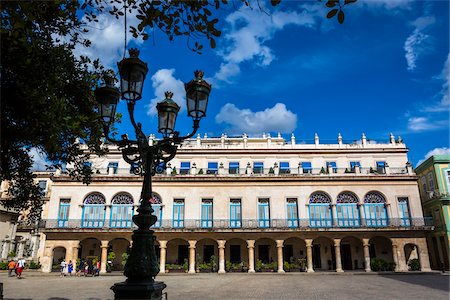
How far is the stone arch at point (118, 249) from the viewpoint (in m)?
30.2

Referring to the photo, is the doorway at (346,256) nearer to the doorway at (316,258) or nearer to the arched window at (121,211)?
the doorway at (316,258)

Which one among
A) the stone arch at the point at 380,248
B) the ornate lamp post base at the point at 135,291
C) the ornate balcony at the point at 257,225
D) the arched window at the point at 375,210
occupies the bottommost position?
the ornate lamp post base at the point at 135,291

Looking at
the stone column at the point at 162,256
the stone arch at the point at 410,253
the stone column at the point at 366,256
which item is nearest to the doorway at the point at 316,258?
the stone column at the point at 366,256

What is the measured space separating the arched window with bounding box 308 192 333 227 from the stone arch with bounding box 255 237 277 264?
4.12 m

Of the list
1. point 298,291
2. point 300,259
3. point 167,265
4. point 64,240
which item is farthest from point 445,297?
point 64,240

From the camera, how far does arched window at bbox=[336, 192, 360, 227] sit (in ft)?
95.3

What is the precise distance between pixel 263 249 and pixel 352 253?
7.97 metres

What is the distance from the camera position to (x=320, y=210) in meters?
29.6

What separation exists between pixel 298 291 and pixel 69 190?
73.7 ft

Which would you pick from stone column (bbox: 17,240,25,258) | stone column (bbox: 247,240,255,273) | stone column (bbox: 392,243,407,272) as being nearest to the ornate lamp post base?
stone column (bbox: 247,240,255,273)

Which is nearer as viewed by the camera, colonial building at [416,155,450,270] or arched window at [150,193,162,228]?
colonial building at [416,155,450,270]

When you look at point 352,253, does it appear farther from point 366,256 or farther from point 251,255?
point 251,255

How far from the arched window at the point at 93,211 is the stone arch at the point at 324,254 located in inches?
741

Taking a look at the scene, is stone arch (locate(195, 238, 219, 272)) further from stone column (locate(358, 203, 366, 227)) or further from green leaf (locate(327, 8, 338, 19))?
green leaf (locate(327, 8, 338, 19))
